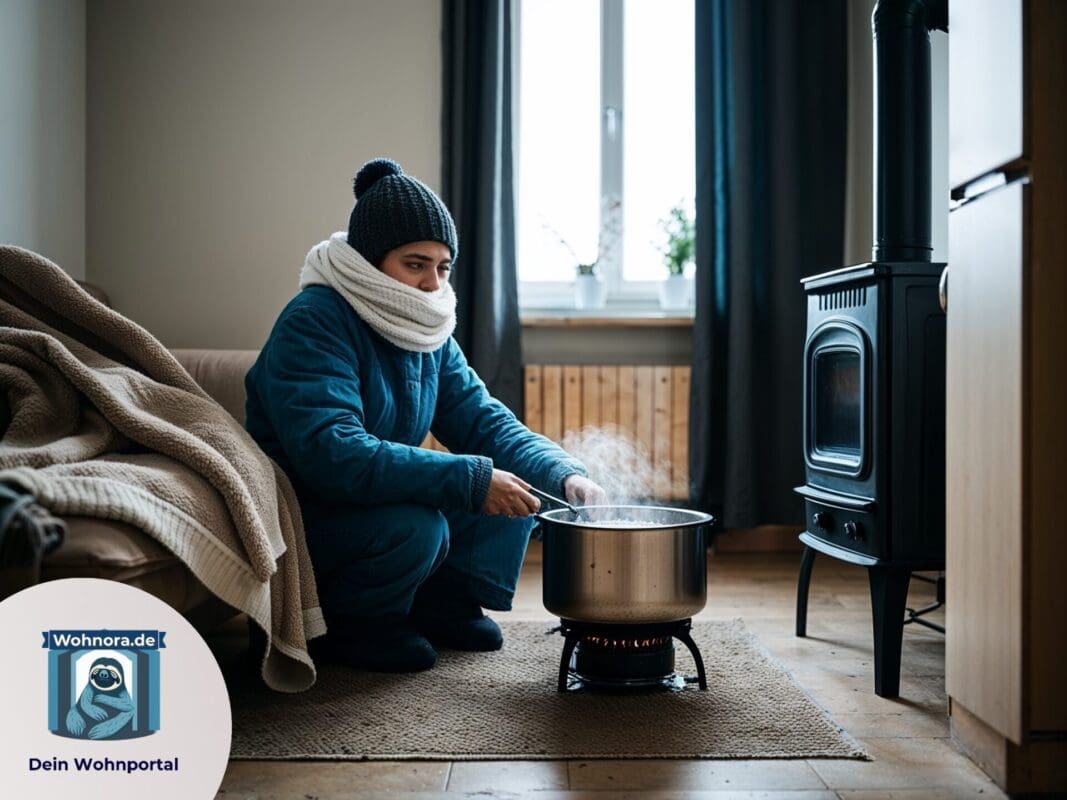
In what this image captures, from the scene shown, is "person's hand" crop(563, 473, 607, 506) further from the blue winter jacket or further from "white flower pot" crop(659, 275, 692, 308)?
"white flower pot" crop(659, 275, 692, 308)

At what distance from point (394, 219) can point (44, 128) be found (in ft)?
5.82

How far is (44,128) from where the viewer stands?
3299 mm

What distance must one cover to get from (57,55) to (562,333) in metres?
1.92

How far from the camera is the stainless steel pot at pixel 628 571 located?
178cm

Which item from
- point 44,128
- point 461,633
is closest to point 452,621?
point 461,633

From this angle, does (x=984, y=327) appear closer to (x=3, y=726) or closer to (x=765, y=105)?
(x=3, y=726)

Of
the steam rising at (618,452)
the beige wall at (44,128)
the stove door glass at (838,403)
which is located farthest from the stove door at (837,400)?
the beige wall at (44,128)

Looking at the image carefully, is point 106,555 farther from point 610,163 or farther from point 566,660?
point 610,163

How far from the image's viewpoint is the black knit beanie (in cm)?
217

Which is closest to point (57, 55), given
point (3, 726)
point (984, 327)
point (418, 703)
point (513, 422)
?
point (513, 422)

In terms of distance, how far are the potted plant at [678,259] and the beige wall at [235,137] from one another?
0.87m

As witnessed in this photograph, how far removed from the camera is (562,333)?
12.0 feet

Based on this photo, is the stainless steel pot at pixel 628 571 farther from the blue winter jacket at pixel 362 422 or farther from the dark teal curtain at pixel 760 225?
the dark teal curtain at pixel 760 225

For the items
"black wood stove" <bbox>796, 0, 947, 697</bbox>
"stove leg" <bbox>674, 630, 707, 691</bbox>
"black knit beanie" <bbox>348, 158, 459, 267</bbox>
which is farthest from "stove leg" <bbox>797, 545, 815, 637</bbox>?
"black knit beanie" <bbox>348, 158, 459, 267</bbox>
